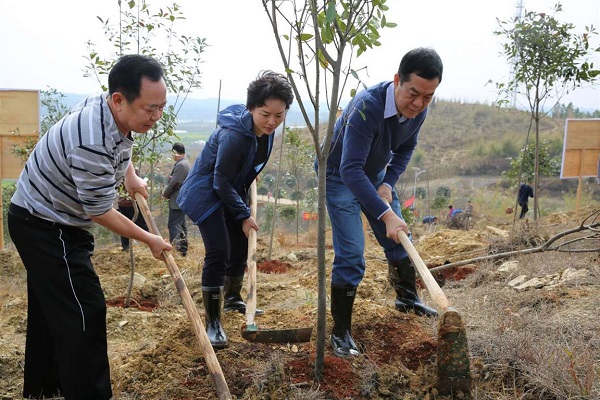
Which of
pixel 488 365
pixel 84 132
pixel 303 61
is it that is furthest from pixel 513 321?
pixel 84 132

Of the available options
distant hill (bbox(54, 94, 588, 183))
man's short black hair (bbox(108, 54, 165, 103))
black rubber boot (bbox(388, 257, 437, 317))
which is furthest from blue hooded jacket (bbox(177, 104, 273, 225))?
distant hill (bbox(54, 94, 588, 183))

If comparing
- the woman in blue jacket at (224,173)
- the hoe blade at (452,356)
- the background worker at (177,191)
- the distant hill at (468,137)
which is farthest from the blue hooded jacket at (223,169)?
the distant hill at (468,137)

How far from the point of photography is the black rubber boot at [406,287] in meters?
3.96

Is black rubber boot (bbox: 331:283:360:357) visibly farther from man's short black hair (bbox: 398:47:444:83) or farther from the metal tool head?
man's short black hair (bbox: 398:47:444:83)

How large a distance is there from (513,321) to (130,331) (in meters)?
2.77

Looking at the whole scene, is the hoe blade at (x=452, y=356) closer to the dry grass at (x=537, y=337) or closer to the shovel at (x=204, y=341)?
the dry grass at (x=537, y=337)

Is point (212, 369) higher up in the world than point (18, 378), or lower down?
higher up

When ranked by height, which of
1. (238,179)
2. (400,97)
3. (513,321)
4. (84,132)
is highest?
(400,97)

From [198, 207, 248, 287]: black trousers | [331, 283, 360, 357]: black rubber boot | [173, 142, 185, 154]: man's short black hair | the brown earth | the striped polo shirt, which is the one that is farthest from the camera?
[173, 142, 185, 154]: man's short black hair

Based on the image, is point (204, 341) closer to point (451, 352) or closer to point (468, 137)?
point (451, 352)

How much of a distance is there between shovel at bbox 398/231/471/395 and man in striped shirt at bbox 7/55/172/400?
4.60 feet

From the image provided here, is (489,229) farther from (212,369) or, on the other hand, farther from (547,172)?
(212,369)

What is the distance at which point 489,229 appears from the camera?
29.6 feet

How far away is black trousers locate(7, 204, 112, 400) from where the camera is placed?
2561 millimetres
